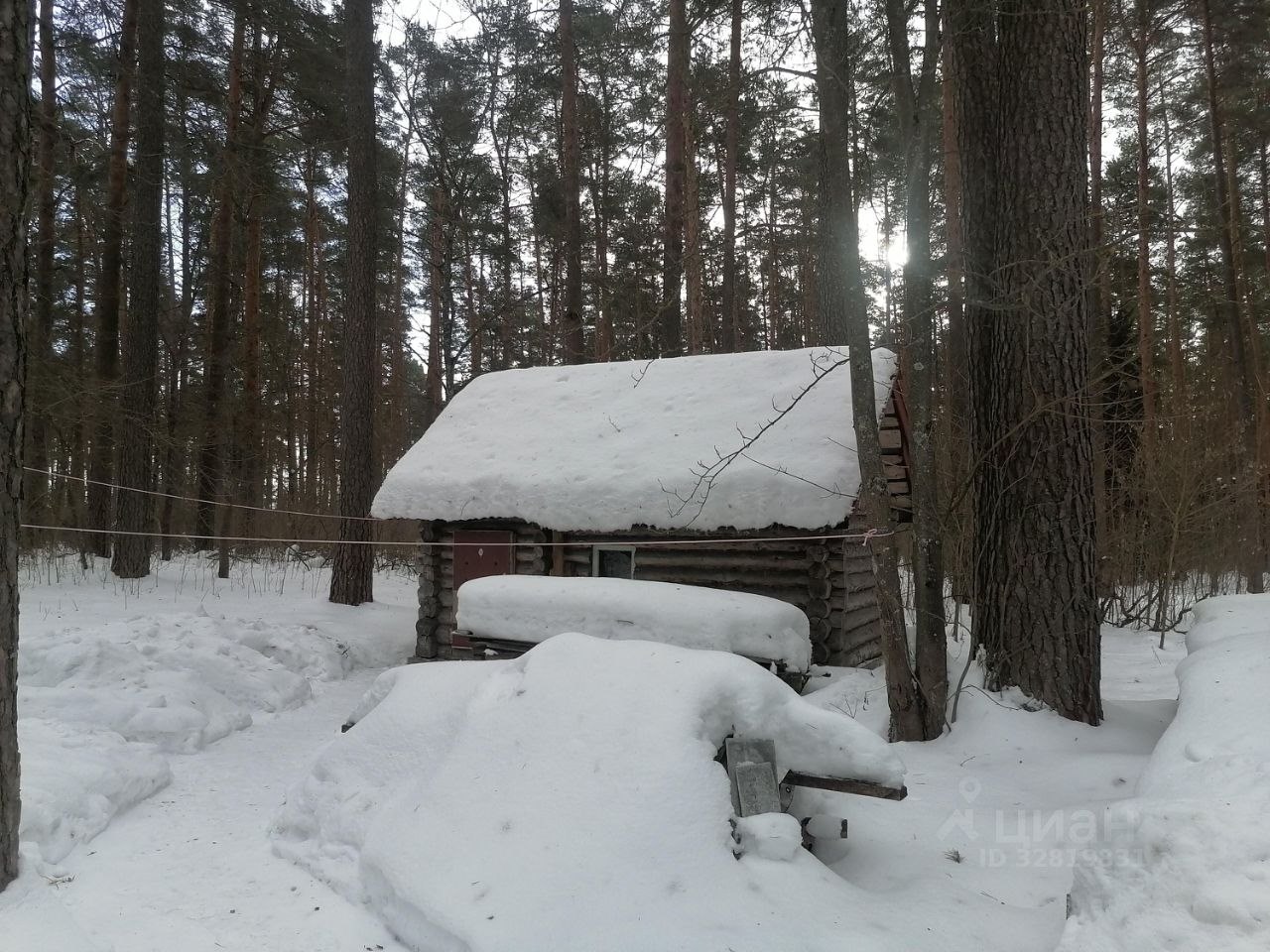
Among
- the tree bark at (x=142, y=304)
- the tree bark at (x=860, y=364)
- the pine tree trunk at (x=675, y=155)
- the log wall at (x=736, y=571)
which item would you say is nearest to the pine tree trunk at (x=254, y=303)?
the tree bark at (x=142, y=304)

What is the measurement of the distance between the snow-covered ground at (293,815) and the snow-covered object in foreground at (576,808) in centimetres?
2

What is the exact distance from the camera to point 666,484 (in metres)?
8.28

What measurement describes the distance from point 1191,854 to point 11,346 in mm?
4857

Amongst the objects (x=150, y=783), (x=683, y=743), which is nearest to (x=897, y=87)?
(x=683, y=743)

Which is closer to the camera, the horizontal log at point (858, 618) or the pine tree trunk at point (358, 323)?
the horizontal log at point (858, 618)

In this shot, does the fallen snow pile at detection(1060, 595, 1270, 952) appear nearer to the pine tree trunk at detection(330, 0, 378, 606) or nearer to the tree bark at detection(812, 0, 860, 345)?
the tree bark at detection(812, 0, 860, 345)

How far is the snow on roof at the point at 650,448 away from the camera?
7699 millimetres

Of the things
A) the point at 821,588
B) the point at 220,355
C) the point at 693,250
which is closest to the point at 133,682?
the point at 821,588

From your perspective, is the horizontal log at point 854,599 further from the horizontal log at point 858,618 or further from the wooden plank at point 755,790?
the wooden plank at point 755,790

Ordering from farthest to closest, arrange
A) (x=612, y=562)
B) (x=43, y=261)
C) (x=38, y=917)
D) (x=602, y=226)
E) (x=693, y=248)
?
1. (x=602, y=226)
2. (x=43, y=261)
3. (x=693, y=248)
4. (x=612, y=562)
5. (x=38, y=917)

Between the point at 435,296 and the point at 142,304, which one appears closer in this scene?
the point at 142,304

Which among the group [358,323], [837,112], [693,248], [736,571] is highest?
[693,248]

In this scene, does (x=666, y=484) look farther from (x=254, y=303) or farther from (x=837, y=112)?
(x=254, y=303)

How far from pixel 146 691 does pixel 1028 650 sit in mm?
7325
